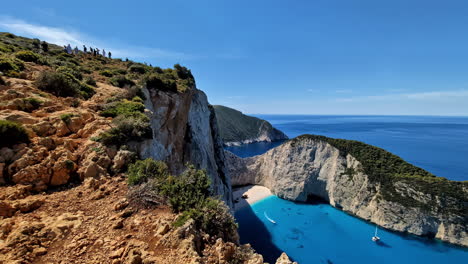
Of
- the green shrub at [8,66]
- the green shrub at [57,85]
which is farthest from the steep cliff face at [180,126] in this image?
the green shrub at [8,66]

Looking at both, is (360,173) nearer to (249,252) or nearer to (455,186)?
(455,186)

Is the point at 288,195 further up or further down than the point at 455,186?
further down

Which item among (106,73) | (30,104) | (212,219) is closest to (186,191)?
(212,219)

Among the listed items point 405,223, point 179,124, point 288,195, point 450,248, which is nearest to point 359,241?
point 405,223

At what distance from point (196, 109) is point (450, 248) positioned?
36.8m

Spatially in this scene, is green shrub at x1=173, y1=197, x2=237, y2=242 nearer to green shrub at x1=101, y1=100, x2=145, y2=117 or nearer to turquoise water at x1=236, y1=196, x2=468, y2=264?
green shrub at x1=101, y1=100, x2=145, y2=117

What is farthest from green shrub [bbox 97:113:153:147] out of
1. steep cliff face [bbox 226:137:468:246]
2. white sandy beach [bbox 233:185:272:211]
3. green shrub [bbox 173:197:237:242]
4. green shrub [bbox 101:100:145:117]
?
steep cliff face [bbox 226:137:468:246]

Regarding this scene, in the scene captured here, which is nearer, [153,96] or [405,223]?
[153,96]

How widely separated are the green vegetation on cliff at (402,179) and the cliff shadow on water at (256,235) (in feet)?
61.1

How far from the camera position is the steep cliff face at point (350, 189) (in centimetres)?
2380

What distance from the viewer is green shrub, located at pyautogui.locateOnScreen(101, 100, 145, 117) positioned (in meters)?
9.87

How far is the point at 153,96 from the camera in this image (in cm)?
1695

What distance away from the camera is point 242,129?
121 meters

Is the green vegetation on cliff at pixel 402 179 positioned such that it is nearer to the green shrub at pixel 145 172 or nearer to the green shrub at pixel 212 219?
the green shrub at pixel 212 219
